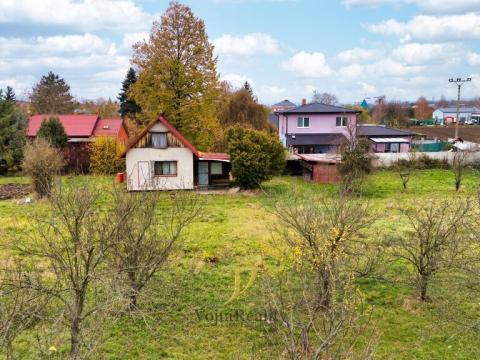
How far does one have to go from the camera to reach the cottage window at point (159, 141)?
1129 inches

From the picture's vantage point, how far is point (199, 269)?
1537cm

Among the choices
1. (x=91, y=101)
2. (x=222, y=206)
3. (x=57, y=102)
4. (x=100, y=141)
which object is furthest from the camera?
(x=91, y=101)

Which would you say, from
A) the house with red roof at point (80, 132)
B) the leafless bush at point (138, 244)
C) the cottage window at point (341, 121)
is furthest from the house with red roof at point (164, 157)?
the cottage window at point (341, 121)

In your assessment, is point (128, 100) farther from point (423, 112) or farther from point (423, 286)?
point (423, 112)

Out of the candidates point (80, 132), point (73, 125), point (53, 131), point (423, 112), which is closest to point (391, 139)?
point (80, 132)

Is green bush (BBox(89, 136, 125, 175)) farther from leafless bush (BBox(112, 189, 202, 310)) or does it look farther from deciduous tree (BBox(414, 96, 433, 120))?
deciduous tree (BBox(414, 96, 433, 120))

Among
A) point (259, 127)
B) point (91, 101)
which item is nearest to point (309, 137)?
point (259, 127)

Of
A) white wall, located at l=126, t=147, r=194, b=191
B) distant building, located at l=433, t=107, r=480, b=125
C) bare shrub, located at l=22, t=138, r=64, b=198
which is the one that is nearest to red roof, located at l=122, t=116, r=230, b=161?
white wall, located at l=126, t=147, r=194, b=191

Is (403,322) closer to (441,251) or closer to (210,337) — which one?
(441,251)

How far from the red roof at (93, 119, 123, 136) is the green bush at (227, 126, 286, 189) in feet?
58.1

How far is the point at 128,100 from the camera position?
5288 centimetres

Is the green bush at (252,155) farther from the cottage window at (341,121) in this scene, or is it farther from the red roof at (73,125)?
the cottage window at (341,121)

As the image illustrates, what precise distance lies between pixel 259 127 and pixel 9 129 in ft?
75.1

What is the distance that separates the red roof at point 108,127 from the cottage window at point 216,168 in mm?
15237
